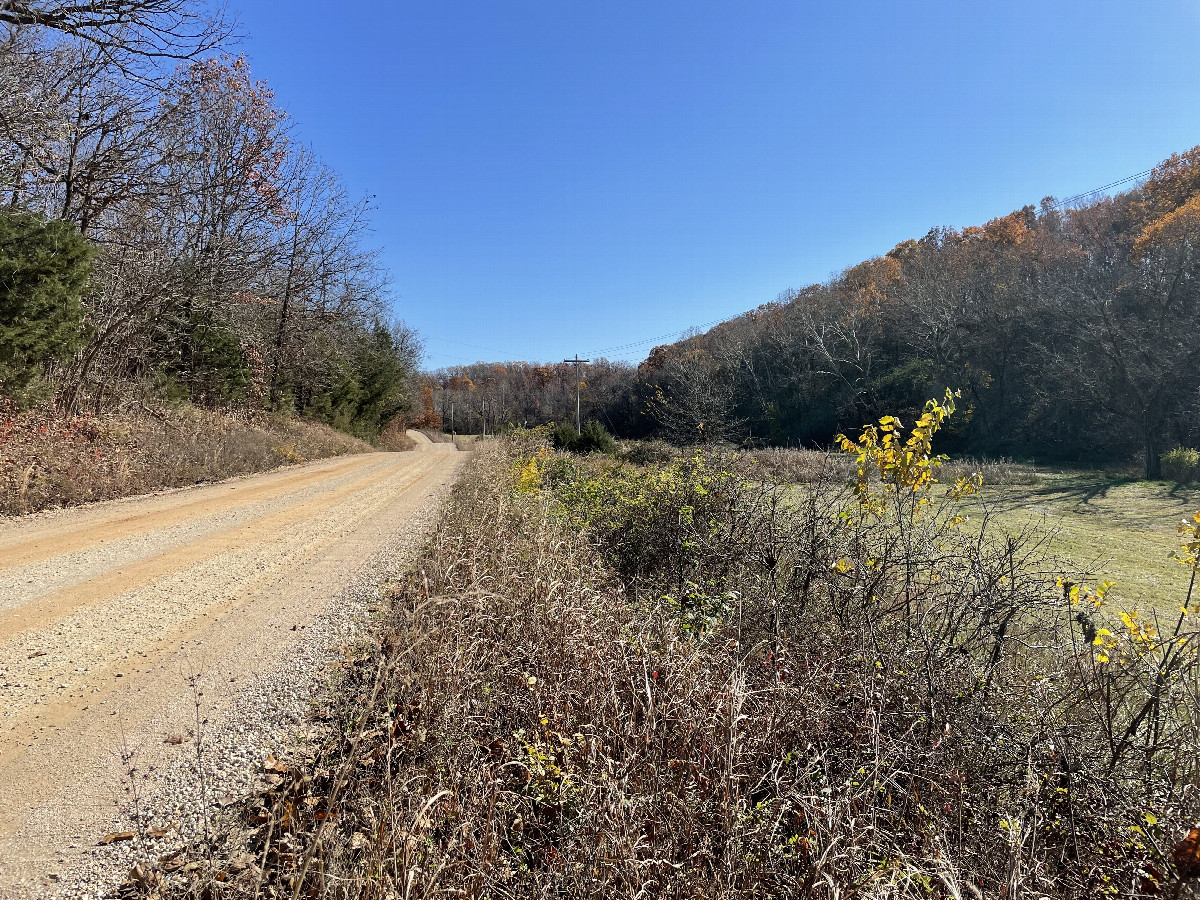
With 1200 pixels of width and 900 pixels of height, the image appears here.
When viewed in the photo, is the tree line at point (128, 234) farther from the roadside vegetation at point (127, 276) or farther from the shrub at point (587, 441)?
the shrub at point (587, 441)

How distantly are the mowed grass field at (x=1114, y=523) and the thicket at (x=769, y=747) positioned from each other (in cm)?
130

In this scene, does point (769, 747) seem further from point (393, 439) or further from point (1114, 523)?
point (393, 439)

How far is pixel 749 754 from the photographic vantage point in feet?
8.57

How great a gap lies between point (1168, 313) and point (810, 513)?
28.5 m

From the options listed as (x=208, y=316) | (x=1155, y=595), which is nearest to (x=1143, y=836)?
(x=1155, y=595)

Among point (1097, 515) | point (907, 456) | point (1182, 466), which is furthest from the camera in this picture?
point (1182, 466)

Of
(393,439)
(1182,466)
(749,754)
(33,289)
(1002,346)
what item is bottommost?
(749,754)

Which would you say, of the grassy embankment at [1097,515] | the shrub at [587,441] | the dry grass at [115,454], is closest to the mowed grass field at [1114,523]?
the grassy embankment at [1097,515]

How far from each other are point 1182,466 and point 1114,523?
34.2 ft

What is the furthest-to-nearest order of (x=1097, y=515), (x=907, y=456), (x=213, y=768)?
(x=1097, y=515) < (x=907, y=456) < (x=213, y=768)

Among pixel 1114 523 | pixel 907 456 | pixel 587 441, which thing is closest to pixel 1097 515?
pixel 1114 523

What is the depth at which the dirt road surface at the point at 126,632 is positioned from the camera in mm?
2520

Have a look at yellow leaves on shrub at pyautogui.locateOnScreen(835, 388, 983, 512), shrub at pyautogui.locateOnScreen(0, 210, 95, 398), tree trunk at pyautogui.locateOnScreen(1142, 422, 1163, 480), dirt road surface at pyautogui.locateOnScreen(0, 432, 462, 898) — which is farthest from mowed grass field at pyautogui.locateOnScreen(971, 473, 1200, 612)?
shrub at pyautogui.locateOnScreen(0, 210, 95, 398)

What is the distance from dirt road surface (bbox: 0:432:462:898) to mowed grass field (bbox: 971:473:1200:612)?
541 centimetres
